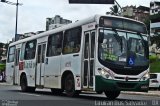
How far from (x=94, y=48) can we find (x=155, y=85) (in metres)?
18.8

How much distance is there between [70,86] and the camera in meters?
19.4

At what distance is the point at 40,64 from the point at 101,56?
6702 mm

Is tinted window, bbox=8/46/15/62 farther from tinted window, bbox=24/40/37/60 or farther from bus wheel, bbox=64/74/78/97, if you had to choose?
bus wheel, bbox=64/74/78/97

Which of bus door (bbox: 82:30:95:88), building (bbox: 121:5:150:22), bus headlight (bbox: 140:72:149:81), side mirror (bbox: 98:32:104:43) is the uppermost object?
building (bbox: 121:5:150:22)

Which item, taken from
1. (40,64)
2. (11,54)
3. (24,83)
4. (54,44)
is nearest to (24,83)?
(24,83)

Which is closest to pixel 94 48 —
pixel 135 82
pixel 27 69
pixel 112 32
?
pixel 112 32

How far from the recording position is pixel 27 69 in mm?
25172

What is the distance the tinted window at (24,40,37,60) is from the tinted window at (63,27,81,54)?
4.59 m

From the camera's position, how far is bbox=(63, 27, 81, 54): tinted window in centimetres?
1902

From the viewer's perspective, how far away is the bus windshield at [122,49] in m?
17.2

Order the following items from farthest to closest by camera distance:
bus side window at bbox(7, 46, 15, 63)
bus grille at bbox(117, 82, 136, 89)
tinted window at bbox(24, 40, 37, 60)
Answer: bus side window at bbox(7, 46, 15, 63)
tinted window at bbox(24, 40, 37, 60)
bus grille at bbox(117, 82, 136, 89)

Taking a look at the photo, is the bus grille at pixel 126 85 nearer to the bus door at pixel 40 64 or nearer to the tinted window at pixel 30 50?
the bus door at pixel 40 64

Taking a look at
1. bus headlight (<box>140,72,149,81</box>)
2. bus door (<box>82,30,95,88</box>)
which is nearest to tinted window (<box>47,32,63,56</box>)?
bus door (<box>82,30,95,88</box>)

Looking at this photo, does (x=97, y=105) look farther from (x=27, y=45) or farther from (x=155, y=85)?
(x=155, y=85)
